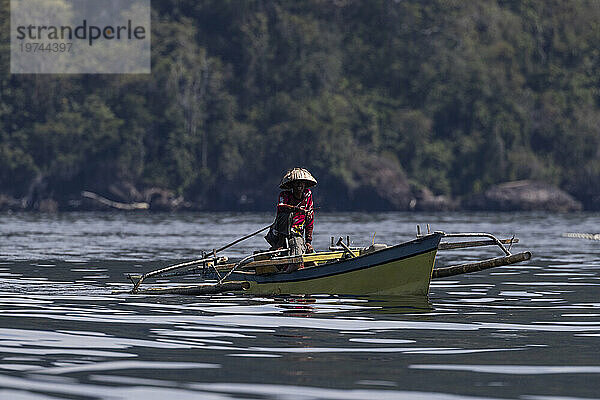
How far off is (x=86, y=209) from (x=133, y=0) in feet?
74.1

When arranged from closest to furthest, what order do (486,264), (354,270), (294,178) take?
1. (486,264)
2. (354,270)
3. (294,178)

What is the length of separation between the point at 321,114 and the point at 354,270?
85.1 m

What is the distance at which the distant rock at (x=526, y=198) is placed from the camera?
325ft

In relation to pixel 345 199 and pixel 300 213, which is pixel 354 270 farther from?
pixel 345 199

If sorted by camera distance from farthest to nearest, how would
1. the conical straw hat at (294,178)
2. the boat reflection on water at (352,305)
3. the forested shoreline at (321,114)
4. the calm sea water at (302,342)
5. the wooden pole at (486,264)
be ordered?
the forested shoreline at (321,114) → the conical straw hat at (294,178) → the wooden pole at (486,264) → the boat reflection on water at (352,305) → the calm sea water at (302,342)

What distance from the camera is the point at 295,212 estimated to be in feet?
69.7

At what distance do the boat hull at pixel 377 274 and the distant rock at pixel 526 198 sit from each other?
79539mm

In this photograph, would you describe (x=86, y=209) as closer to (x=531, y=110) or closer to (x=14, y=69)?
(x=14, y=69)

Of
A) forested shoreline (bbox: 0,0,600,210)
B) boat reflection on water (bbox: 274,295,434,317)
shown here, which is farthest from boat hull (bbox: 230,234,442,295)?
forested shoreline (bbox: 0,0,600,210)

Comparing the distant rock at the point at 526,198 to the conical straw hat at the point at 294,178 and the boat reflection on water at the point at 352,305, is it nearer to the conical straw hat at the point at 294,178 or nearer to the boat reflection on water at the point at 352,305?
the conical straw hat at the point at 294,178

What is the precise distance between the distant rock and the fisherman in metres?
78.9

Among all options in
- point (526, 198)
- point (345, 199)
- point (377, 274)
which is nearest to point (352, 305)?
point (377, 274)

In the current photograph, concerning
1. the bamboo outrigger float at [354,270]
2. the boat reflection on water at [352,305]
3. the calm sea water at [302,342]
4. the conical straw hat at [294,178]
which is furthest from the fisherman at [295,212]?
the calm sea water at [302,342]

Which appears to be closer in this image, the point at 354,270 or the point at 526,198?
the point at 354,270
